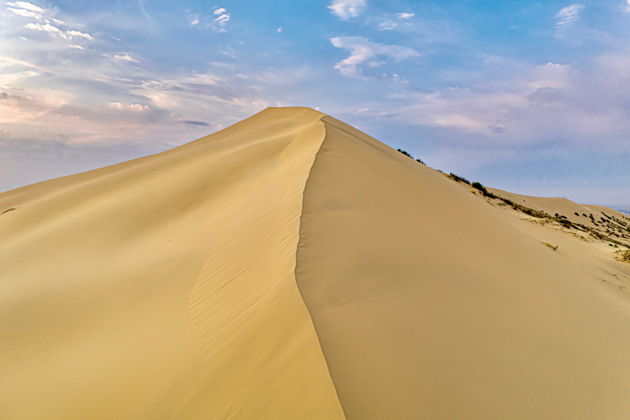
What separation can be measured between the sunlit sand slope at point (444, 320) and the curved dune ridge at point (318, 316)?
0.05ft

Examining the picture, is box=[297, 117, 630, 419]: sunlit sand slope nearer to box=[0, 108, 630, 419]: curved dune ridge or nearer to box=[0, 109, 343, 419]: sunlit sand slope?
box=[0, 108, 630, 419]: curved dune ridge

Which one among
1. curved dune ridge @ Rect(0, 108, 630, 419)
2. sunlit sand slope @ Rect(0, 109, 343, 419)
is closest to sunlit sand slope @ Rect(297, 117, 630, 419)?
curved dune ridge @ Rect(0, 108, 630, 419)

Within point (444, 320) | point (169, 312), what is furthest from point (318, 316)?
point (169, 312)

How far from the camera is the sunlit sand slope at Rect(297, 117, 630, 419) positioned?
8.57 feet

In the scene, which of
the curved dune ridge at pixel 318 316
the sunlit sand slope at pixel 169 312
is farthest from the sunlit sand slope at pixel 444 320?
the sunlit sand slope at pixel 169 312

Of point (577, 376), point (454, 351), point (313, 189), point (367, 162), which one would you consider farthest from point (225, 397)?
point (367, 162)

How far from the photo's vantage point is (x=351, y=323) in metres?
3.01

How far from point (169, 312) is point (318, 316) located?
2.35 meters

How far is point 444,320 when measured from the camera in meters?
3.38

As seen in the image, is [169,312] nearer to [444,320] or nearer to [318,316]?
[318,316]

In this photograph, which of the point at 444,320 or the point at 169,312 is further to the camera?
the point at 169,312

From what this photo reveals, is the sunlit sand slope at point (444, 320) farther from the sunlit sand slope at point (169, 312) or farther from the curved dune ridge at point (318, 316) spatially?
the sunlit sand slope at point (169, 312)

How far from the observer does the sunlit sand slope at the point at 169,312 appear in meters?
2.84

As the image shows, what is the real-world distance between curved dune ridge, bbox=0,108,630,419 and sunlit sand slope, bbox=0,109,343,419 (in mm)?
21
